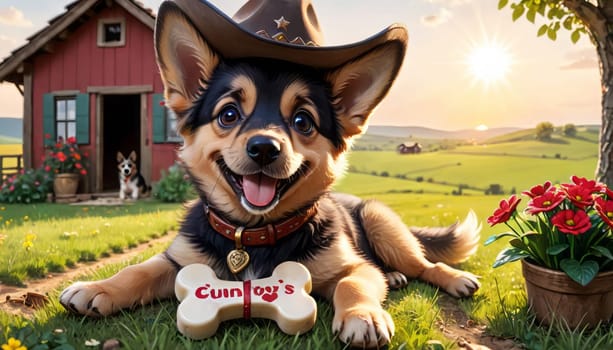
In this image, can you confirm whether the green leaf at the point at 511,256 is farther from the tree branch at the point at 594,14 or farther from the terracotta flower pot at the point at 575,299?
the tree branch at the point at 594,14

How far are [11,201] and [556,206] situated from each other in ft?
34.4

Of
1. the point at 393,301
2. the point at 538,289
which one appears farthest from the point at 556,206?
the point at 393,301

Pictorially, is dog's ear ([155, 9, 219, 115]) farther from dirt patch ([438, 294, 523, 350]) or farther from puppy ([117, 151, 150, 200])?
puppy ([117, 151, 150, 200])

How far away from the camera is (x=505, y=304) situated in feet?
8.11

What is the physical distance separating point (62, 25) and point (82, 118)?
2.14m

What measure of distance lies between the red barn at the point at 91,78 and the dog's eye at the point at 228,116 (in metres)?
7.74

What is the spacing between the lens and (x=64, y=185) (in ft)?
32.0

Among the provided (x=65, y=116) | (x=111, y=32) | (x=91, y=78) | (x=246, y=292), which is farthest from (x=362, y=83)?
(x=65, y=116)

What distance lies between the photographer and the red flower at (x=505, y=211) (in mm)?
2373

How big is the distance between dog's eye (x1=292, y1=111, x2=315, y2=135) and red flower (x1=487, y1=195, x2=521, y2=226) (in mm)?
1198

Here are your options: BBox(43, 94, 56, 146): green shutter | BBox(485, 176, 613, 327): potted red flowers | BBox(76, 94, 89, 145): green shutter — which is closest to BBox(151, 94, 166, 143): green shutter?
BBox(76, 94, 89, 145): green shutter

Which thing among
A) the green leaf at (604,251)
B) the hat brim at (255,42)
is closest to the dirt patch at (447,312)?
the green leaf at (604,251)

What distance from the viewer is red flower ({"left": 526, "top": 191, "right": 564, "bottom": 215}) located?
223 centimetres

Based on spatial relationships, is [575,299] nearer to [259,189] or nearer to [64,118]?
[259,189]
